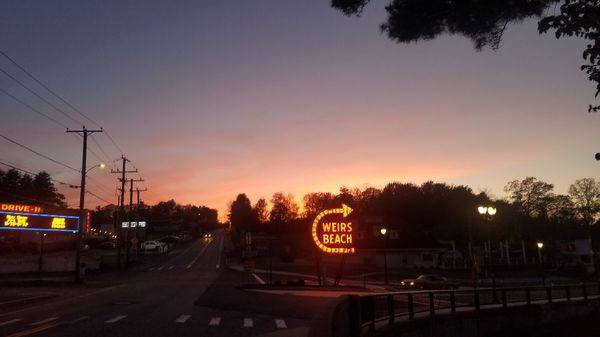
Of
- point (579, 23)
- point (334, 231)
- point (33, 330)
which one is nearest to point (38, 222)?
point (334, 231)

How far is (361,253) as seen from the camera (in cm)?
8225

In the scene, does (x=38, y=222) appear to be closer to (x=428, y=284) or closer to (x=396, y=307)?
(x=428, y=284)

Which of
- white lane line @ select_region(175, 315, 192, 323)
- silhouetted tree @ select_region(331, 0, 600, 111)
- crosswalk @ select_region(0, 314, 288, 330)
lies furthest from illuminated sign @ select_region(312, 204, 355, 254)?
silhouetted tree @ select_region(331, 0, 600, 111)

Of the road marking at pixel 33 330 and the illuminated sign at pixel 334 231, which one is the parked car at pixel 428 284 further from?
the road marking at pixel 33 330

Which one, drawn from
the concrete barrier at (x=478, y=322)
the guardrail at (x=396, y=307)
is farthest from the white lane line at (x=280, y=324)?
the concrete barrier at (x=478, y=322)

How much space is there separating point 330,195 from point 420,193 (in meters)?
55.8

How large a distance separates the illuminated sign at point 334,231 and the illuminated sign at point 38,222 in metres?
30.8

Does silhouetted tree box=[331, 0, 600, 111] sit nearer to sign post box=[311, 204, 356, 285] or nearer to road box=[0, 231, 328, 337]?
road box=[0, 231, 328, 337]

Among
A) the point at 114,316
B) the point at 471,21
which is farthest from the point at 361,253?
the point at 471,21

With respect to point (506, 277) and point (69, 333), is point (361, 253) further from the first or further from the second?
point (69, 333)

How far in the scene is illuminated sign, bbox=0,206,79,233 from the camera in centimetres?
4966

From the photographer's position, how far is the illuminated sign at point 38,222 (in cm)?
4966

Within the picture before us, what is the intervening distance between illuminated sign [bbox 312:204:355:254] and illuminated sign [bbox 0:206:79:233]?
101 feet

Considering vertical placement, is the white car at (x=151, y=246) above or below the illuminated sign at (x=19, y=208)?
below
